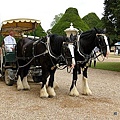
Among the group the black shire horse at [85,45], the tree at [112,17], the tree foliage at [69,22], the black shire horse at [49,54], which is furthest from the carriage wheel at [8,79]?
the tree foliage at [69,22]

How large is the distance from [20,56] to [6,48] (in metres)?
0.75

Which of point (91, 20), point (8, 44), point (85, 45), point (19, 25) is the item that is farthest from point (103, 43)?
point (91, 20)

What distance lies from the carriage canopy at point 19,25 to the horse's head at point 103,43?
→ 3.26 metres

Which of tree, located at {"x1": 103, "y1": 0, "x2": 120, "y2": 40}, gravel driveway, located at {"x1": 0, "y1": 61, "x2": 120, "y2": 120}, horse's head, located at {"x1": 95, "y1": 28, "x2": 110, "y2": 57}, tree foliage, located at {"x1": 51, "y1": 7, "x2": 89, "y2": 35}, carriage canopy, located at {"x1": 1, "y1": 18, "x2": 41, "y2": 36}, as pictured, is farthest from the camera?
tree foliage, located at {"x1": 51, "y1": 7, "x2": 89, "y2": 35}

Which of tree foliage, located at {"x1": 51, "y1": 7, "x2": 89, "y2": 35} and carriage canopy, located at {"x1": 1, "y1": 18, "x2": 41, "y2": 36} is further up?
tree foliage, located at {"x1": 51, "y1": 7, "x2": 89, "y2": 35}

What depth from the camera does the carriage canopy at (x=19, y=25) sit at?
374 inches

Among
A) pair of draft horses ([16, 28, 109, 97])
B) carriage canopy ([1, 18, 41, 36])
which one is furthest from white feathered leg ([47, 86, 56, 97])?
carriage canopy ([1, 18, 41, 36])

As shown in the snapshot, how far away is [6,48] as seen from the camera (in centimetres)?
949

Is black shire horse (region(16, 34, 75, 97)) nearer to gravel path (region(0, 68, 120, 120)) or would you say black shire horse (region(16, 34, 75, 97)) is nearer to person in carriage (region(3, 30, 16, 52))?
gravel path (region(0, 68, 120, 120))

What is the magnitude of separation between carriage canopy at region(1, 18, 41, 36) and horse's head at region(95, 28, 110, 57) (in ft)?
10.7

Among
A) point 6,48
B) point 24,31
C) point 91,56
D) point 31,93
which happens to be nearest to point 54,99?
point 31,93

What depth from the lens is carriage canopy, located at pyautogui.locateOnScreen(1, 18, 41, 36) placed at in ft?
31.2

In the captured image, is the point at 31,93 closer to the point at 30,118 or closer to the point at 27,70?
the point at 27,70

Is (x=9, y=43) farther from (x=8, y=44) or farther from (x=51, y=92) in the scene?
(x=51, y=92)
